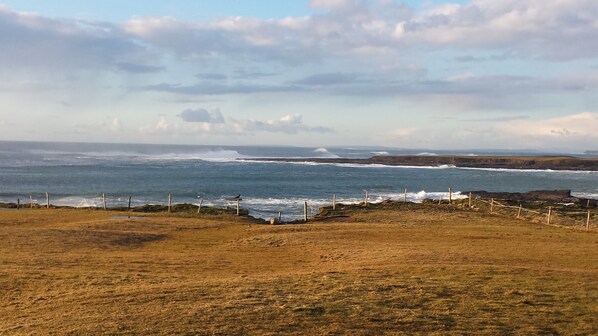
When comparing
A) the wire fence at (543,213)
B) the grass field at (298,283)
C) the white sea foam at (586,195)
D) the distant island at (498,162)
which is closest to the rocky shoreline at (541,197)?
the white sea foam at (586,195)

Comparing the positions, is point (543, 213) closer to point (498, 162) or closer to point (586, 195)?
point (586, 195)

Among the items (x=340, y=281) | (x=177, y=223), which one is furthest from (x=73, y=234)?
(x=340, y=281)

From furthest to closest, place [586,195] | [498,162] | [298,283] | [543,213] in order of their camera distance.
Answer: [498,162], [586,195], [543,213], [298,283]

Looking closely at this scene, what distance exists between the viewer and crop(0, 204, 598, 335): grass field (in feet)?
36.3

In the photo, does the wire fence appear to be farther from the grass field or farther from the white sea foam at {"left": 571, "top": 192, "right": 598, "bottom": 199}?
the white sea foam at {"left": 571, "top": 192, "right": 598, "bottom": 199}

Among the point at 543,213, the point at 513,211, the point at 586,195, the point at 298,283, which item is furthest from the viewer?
the point at 586,195

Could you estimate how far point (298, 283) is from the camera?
14.6 m

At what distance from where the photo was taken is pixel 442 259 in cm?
1908

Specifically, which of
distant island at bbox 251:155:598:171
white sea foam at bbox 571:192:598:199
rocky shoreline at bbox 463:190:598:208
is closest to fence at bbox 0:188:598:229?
rocky shoreline at bbox 463:190:598:208

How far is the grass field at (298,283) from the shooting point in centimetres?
1106

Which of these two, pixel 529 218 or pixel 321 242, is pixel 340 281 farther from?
pixel 529 218

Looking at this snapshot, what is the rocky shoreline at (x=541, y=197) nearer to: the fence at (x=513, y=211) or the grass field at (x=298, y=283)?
the fence at (x=513, y=211)

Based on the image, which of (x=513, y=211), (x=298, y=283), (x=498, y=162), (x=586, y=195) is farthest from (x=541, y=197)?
(x=498, y=162)

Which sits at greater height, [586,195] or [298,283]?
[298,283]
